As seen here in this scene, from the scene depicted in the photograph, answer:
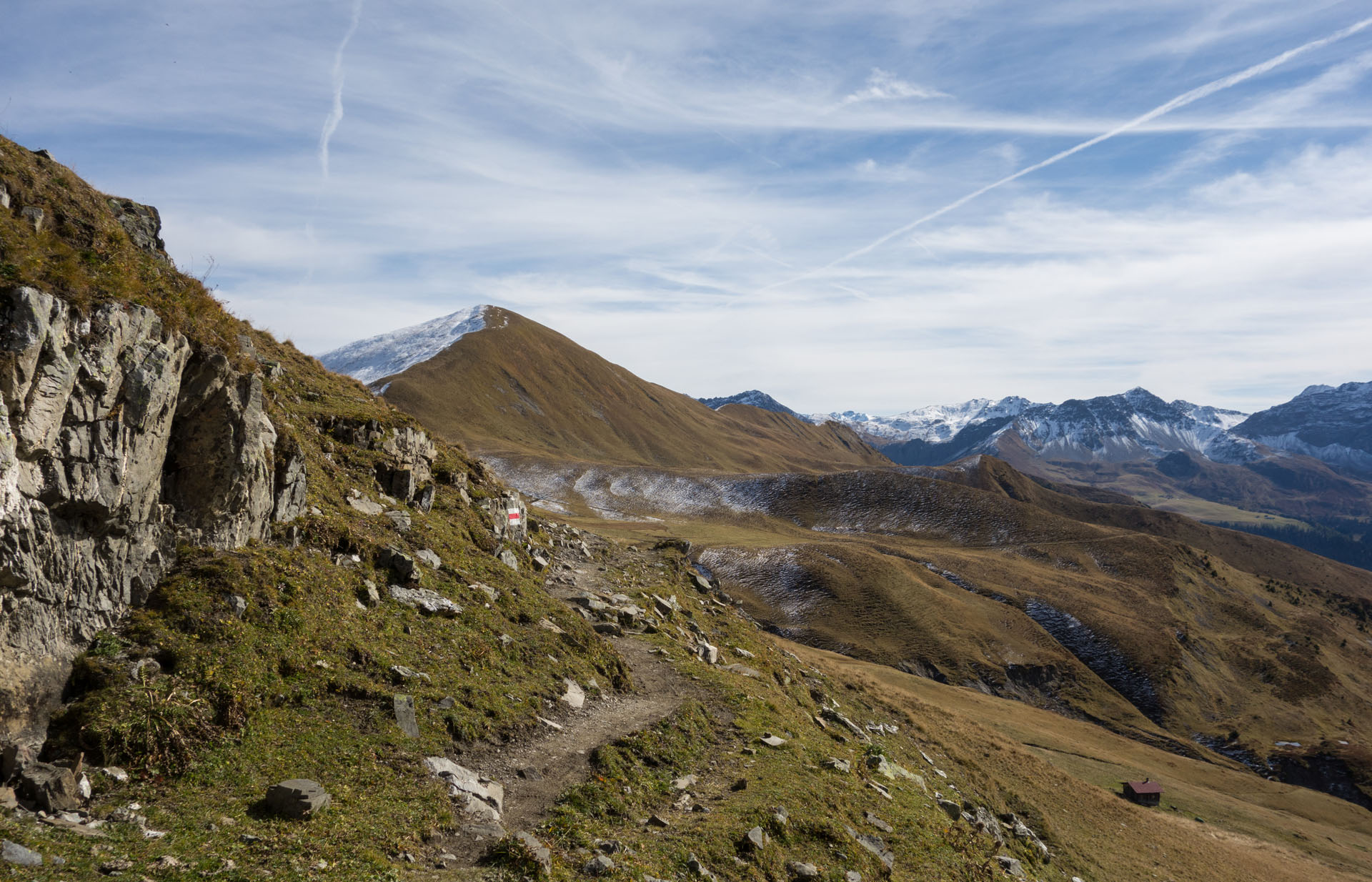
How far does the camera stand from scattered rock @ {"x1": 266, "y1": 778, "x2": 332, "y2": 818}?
12.3m

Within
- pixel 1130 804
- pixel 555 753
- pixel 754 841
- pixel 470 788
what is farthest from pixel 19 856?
pixel 1130 804

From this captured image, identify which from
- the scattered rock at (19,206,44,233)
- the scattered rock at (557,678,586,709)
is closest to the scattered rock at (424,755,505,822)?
the scattered rock at (557,678,586,709)

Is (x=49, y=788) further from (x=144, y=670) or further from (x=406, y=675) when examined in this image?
(x=406, y=675)

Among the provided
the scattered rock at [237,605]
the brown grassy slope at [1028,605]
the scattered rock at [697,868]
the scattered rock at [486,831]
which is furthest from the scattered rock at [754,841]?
the brown grassy slope at [1028,605]

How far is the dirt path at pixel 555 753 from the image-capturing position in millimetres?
13500

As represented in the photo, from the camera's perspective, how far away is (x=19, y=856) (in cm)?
946

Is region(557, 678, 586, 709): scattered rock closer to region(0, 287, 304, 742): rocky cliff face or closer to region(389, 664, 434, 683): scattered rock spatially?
region(389, 664, 434, 683): scattered rock

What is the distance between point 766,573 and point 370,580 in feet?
279

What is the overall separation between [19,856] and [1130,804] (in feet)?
184

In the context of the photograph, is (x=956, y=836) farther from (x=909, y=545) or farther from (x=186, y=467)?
(x=909, y=545)

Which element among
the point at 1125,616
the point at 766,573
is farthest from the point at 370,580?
the point at 1125,616

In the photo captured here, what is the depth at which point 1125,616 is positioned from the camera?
113438 mm

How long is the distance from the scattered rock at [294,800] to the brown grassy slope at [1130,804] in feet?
116

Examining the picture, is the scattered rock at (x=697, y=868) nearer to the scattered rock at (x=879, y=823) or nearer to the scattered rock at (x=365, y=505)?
the scattered rock at (x=879, y=823)
